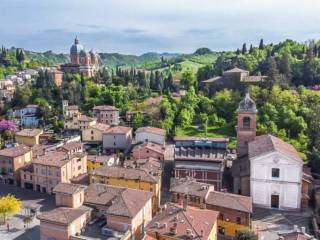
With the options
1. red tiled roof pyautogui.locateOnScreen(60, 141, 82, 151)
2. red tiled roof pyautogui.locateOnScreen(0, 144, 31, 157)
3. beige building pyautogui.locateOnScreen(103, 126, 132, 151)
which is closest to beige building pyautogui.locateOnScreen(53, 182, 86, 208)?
red tiled roof pyautogui.locateOnScreen(0, 144, 31, 157)

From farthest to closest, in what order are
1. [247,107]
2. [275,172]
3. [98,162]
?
[98,162] → [247,107] → [275,172]

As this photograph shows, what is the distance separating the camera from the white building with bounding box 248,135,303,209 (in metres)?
42.2

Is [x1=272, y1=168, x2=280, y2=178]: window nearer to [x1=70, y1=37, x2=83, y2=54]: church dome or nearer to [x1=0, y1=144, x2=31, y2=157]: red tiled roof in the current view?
[x1=0, y1=144, x2=31, y2=157]: red tiled roof

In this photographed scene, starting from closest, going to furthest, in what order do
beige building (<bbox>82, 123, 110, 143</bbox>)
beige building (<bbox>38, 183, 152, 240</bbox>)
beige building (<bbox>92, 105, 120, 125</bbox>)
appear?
beige building (<bbox>38, 183, 152, 240</bbox>)
beige building (<bbox>82, 123, 110, 143</bbox>)
beige building (<bbox>92, 105, 120, 125</bbox>)

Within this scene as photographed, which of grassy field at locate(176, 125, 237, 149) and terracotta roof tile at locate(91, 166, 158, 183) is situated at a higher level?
grassy field at locate(176, 125, 237, 149)

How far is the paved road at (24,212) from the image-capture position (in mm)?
37947

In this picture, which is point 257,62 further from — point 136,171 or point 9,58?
point 9,58

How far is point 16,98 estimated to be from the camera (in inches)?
3381

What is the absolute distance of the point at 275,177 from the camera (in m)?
42.9

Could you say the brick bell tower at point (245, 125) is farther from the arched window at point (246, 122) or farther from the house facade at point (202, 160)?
the house facade at point (202, 160)

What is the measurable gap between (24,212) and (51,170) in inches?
267

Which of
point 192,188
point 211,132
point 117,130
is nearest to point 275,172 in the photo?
point 192,188

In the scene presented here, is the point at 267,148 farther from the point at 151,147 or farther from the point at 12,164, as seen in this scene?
the point at 12,164

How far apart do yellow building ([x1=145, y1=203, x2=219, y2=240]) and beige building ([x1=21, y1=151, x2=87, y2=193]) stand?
1870 cm
